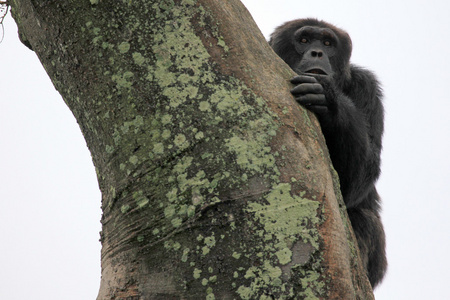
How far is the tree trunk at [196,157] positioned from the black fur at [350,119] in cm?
162

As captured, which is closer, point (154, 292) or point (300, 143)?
point (154, 292)

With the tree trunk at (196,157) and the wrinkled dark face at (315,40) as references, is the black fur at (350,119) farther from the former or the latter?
the tree trunk at (196,157)

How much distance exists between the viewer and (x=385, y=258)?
5.39 meters

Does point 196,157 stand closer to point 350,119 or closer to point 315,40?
point 350,119

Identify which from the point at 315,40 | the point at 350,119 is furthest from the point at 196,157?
the point at 315,40

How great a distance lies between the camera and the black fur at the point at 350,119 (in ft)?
12.9

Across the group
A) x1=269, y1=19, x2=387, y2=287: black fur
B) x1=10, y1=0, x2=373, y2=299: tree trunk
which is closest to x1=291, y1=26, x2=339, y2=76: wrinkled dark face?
x1=269, y1=19, x2=387, y2=287: black fur

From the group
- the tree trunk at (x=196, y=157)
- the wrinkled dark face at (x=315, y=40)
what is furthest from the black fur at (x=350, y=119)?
the tree trunk at (x=196, y=157)

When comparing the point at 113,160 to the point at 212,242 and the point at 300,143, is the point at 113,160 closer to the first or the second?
the point at 212,242

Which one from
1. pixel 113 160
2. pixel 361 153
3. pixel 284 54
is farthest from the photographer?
pixel 284 54

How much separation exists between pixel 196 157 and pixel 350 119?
7.73ft

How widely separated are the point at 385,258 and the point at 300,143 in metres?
3.90

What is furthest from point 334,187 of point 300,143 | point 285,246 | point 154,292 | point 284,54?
point 284,54

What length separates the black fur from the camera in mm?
3928
